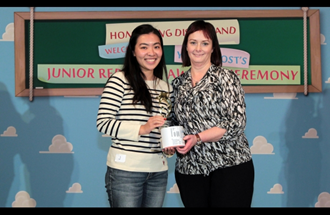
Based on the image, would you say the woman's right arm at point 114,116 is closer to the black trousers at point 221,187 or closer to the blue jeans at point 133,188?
the blue jeans at point 133,188

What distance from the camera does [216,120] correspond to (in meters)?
1.42

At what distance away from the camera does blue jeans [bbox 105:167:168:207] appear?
1421 mm

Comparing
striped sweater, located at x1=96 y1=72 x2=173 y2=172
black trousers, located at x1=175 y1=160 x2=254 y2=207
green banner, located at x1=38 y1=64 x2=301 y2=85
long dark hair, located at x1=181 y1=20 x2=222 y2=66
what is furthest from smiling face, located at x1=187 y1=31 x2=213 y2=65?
green banner, located at x1=38 y1=64 x2=301 y2=85

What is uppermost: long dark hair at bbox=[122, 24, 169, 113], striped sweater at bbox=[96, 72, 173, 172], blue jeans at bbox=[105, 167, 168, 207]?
long dark hair at bbox=[122, 24, 169, 113]

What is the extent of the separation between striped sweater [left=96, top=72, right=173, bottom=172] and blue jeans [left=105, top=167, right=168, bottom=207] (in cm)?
3

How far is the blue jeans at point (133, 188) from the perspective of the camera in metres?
1.42

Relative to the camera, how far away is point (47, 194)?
7.39 ft

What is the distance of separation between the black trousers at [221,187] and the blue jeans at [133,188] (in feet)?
0.44

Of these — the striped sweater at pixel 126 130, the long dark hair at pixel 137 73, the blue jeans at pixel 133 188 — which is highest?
the long dark hair at pixel 137 73

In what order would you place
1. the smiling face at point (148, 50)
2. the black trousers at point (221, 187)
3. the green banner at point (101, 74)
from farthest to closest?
the green banner at point (101, 74)
the smiling face at point (148, 50)
the black trousers at point (221, 187)

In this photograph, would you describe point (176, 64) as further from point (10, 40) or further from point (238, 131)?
point (10, 40)

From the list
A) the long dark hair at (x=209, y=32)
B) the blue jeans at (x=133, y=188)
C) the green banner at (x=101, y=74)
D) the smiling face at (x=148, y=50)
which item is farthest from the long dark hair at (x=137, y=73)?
the green banner at (x=101, y=74)

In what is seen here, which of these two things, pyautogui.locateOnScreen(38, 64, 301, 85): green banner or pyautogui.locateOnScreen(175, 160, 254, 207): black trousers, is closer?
pyautogui.locateOnScreen(175, 160, 254, 207): black trousers

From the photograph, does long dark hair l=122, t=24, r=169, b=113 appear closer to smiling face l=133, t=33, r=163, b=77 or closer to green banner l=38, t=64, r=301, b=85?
smiling face l=133, t=33, r=163, b=77
